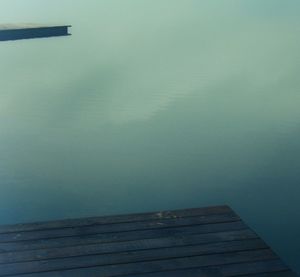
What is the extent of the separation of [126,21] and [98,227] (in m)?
9.29

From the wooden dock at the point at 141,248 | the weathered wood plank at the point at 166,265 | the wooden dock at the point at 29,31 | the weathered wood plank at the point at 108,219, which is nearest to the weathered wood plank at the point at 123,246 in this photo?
the wooden dock at the point at 141,248

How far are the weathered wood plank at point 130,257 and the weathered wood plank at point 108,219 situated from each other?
35 centimetres

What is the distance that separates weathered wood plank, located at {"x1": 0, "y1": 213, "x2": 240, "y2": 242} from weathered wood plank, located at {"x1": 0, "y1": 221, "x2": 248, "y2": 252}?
35 mm

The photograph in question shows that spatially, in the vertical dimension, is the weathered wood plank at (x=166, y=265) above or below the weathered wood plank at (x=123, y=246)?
above

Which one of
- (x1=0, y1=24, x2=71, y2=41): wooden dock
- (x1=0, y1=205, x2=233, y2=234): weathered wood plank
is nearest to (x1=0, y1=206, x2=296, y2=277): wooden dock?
(x1=0, y1=205, x2=233, y2=234): weathered wood plank

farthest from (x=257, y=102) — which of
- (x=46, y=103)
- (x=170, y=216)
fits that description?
(x=170, y=216)

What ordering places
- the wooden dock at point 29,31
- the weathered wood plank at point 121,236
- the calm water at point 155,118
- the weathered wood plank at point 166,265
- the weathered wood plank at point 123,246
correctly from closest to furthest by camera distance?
the weathered wood plank at point 166,265
the weathered wood plank at point 123,246
the weathered wood plank at point 121,236
the calm water at point 155,118
the wooden dock at point 29,31

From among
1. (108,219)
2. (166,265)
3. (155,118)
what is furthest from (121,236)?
(155,118)

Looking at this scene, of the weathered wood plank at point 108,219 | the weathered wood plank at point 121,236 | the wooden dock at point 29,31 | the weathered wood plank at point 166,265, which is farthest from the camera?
the wooden dock at point 29,31

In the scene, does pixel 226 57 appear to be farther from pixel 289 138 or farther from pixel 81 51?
pixel 289 138

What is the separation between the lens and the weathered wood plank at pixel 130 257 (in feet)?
7.35

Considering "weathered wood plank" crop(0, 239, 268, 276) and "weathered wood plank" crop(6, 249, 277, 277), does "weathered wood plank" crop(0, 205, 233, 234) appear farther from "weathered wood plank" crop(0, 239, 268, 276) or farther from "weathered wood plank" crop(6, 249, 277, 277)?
"weathered wood plank" crop(6, 249, 277, 277)

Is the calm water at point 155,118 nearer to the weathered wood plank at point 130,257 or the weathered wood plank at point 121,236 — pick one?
the weathered wood plank at point 121,236

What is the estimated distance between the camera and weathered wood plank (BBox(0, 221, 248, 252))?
2.44 m
